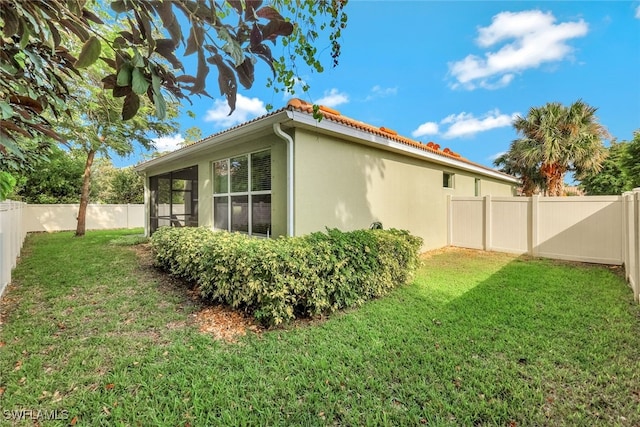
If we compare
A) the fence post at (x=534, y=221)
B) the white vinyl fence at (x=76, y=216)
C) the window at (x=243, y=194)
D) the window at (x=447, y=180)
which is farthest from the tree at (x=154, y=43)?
the white vinyl fence at (x=76, y=216)

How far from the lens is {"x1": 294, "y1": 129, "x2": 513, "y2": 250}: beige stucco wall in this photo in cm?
602

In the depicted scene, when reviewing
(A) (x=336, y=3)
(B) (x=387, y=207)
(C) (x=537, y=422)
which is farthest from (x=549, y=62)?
(C) (x=537, y=422)

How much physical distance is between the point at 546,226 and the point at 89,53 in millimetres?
11202

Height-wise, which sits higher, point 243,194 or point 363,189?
point 363,189

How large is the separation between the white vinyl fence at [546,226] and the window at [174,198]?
9.70 metres

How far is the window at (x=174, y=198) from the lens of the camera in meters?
10.5

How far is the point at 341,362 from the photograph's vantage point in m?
3.25

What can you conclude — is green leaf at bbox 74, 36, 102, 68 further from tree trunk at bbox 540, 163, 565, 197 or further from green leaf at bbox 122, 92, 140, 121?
tree trunk at bbox 540, 163, 565, 197

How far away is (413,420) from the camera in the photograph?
239 centimetres

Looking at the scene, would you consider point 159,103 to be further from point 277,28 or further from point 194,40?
point 277,28

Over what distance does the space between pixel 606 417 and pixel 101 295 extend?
715 cm

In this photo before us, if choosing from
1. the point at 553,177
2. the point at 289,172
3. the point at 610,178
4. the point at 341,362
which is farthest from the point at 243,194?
the point at 610,178

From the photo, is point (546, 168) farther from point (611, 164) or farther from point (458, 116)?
point (611, 164)

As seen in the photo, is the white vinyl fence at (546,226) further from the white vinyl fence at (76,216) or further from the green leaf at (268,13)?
the white vinyl fence at (76,216)
